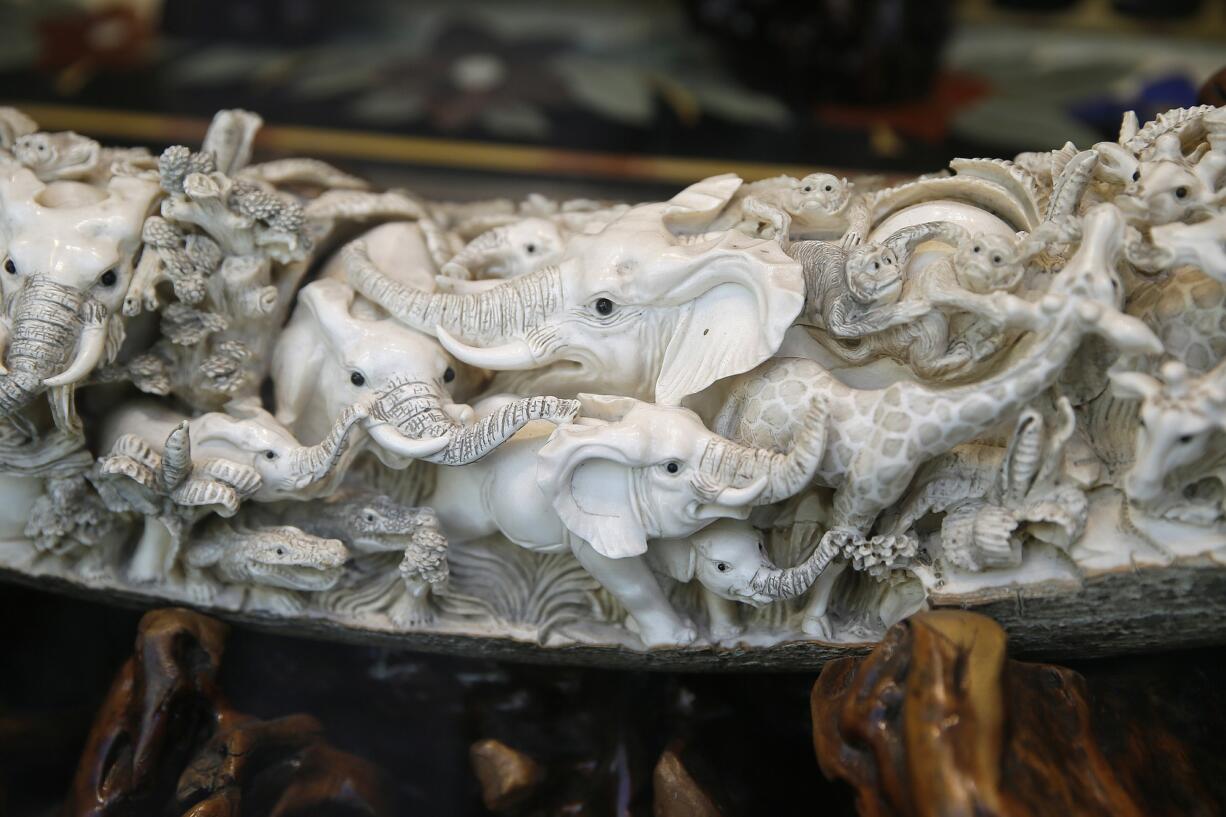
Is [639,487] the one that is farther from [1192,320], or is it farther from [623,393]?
[1192,320]

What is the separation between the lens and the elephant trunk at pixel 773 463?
4.80 feet

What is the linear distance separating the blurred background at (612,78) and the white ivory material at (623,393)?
172 centimetres

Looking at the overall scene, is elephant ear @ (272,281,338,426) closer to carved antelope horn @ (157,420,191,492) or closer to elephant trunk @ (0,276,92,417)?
carved antelope horn @ (157,420,191,492)

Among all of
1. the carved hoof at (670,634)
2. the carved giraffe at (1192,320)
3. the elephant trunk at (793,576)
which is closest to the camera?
the carved giraffe at (1192,320)

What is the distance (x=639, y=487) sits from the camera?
154cm

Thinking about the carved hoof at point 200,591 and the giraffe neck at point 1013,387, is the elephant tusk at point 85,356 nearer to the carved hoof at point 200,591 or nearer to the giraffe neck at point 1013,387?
the carved hoof at point 200,591

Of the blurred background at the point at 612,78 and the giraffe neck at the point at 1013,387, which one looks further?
the blurred background at the point at 612,78

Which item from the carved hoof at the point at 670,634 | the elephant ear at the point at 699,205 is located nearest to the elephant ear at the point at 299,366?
the elephant ear at the point at 699,205

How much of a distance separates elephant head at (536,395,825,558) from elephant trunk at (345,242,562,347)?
0.20m

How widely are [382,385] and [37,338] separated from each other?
0.49 metres

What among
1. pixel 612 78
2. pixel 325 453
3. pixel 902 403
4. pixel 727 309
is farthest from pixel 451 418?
pixel 612 78

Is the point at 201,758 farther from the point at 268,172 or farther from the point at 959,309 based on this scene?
the point at 959,309

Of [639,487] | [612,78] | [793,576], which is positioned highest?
[612,78]

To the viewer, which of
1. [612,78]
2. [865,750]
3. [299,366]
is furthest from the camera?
[612,78]
